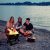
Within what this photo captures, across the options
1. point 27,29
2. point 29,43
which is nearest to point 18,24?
point 27,29

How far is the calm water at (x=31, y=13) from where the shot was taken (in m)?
2.74

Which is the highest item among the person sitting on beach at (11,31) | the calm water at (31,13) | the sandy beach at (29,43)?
the calm water at (31,13)

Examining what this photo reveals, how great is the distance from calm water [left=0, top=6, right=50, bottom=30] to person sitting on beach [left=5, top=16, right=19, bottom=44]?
53mm

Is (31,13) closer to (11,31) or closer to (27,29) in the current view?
(27,29)

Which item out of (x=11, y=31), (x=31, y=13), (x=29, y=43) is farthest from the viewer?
(x=31, y=13)

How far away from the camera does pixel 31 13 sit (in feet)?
9.78

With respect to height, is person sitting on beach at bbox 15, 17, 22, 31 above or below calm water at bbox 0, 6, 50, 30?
below

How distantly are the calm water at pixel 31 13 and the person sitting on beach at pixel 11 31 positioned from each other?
0.18ft

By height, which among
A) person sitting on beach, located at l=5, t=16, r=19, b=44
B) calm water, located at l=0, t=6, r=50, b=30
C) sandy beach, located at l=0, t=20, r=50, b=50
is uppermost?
calm water, located at l=0, t=6, r=50, b=30

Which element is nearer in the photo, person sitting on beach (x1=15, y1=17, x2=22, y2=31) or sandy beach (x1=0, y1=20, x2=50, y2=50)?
sandy beach (x1=0, y1=20, x2=50, y2=50)

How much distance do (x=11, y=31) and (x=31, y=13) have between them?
382 millimetres

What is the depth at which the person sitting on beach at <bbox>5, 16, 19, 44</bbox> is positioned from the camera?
2725mm

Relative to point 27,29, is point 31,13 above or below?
above

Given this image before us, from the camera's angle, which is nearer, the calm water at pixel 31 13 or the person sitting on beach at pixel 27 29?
the calm water at pixel 31 13
